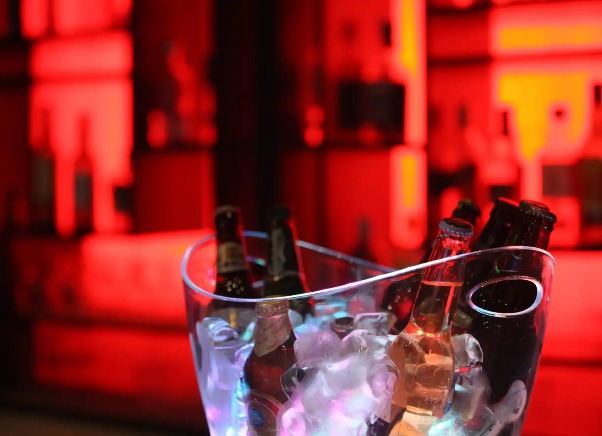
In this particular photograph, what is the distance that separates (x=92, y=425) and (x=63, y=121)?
99 centimetres

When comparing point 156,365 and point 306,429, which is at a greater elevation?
point 306,429

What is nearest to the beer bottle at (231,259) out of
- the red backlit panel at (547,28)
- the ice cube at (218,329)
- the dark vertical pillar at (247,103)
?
the ice cube at (218,329)

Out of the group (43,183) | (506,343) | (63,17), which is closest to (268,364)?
(506,343)

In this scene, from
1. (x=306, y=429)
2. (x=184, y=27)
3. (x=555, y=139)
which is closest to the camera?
(x=306, y=429)

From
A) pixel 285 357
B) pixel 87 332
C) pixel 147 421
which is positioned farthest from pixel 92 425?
pixel 285 357

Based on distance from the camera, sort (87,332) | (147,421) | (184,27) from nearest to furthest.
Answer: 1. (147,421)
2. (184,27)
3. (87,332)

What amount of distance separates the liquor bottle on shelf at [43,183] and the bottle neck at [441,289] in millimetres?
1708

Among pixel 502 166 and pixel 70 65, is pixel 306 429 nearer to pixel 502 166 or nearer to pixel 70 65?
pixel 502 166

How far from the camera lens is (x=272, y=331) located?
0.68 metres

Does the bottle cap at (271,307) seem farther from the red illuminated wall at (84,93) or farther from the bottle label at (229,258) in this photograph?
the red illuminated wall at (84,93)

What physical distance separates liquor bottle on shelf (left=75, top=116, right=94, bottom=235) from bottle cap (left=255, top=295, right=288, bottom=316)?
149 centimetres

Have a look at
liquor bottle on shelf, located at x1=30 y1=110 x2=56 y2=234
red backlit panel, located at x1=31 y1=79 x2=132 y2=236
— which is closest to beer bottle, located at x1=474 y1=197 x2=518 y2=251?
red backlit panel, located at x1=31 y1=79 x2=132 y2=236

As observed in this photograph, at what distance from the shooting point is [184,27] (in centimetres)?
184

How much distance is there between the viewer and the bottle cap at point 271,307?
2.15 ft
